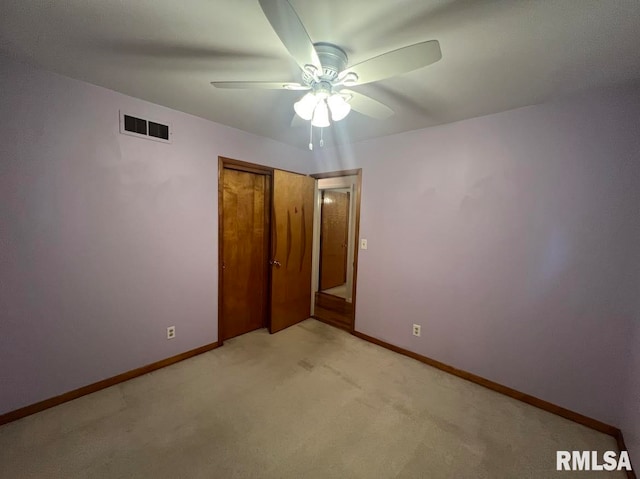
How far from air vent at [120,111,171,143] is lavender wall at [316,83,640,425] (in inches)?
81.1

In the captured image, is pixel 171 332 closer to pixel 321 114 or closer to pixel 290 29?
pixel 321 114

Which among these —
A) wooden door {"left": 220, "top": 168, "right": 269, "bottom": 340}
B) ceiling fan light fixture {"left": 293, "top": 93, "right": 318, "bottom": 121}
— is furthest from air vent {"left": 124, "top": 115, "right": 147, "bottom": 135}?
ceiling fan light fixture {"left": 293, "top": 93, "right": 318, "bottom": 121}

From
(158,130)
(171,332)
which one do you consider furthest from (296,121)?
(171,332)

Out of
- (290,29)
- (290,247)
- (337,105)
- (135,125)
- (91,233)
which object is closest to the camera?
(290,29)

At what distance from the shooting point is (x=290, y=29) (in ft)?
3.10

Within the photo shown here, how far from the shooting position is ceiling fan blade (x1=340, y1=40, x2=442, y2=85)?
1001 millimetres

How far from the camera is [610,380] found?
68.9 inches

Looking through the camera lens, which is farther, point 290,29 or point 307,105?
point 307,105

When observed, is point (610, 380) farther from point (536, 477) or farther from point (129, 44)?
point (129, 44)

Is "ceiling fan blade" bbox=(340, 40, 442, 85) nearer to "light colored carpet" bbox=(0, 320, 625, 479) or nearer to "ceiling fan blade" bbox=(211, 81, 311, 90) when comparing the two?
"ceiling fan blade" bbox=(211, 81, 311, 90)

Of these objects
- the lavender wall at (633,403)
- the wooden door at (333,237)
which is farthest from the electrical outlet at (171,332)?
the lavender wall at (633,403)

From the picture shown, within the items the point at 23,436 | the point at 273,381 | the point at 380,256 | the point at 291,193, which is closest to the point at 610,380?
the point at 380,256

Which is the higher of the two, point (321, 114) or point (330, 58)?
point (330, 58)

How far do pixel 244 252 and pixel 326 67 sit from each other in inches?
85.9
